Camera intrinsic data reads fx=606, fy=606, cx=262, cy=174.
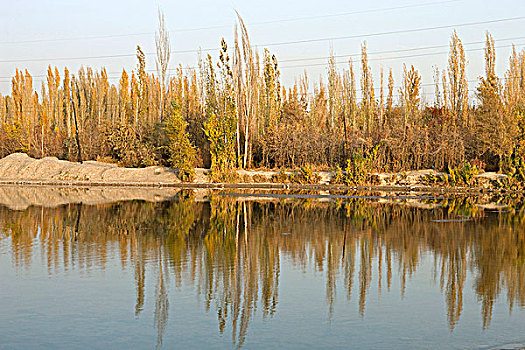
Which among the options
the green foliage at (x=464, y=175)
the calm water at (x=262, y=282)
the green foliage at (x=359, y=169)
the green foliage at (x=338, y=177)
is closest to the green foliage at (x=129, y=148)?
the green foliage at (x=338, y=177)

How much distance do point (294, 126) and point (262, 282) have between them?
25.8 meters

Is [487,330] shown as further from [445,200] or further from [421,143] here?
[421,143]

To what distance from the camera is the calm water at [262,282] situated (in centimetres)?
672

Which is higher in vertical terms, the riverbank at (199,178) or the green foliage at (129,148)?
the green foliage at (129,148)

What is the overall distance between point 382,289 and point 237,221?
789 cm

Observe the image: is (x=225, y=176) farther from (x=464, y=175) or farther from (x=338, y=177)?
(x=464, y=175)

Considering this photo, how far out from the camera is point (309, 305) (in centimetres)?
804

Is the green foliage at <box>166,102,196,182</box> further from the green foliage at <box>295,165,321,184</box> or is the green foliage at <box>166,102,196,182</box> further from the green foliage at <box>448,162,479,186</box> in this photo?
the green foliage at <box>448,162,479,186</box>

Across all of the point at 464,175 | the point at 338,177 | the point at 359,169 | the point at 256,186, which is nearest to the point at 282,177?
the point at 256,186

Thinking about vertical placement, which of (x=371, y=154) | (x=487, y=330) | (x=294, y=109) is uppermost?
(x=294, y=109)

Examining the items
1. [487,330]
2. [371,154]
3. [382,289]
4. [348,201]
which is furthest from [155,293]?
[371,154]

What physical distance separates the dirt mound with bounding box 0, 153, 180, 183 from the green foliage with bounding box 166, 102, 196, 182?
87 cm

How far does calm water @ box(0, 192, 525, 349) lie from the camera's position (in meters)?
6.72

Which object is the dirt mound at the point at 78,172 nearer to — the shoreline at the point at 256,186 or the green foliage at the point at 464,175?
the shoreline at the point at 256,186
